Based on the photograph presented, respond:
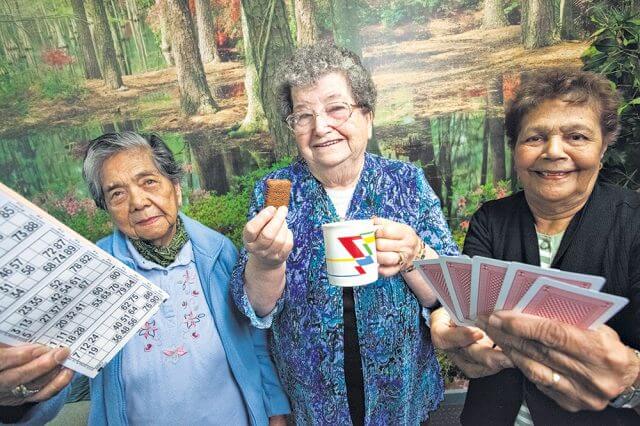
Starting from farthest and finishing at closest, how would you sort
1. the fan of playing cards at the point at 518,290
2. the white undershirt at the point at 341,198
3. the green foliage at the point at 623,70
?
the green foliage at the point at 623,70, the white undershirt at the point at 341,198, the fan of playing cards at the point at 518,290

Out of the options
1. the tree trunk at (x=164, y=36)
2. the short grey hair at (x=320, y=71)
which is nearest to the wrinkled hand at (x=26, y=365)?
the short grey hair at (x=320, y=71)

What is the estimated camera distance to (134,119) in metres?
2.81

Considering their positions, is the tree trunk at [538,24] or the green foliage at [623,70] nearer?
the green foliage at [623,70]

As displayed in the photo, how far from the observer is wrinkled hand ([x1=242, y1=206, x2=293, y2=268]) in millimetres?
1121

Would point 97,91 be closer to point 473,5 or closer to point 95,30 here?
point 95,30

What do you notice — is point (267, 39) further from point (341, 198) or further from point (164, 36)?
point (341, 198)

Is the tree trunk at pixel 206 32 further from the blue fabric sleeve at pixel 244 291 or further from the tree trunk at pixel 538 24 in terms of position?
the tree trunk at pixel 538 24

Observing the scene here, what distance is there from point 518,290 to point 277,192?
70 cm

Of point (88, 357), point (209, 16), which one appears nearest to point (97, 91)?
point (209, 16)

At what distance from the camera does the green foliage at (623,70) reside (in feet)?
6.81

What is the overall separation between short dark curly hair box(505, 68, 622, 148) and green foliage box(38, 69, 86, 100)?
2.86 meters

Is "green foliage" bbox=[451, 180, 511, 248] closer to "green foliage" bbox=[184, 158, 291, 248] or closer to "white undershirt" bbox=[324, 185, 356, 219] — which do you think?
"green foliage" bbox=[184, 158, 291, 248]

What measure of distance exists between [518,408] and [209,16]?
2.87 meters

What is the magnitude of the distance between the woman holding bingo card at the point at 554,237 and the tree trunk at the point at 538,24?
6.01 ft
